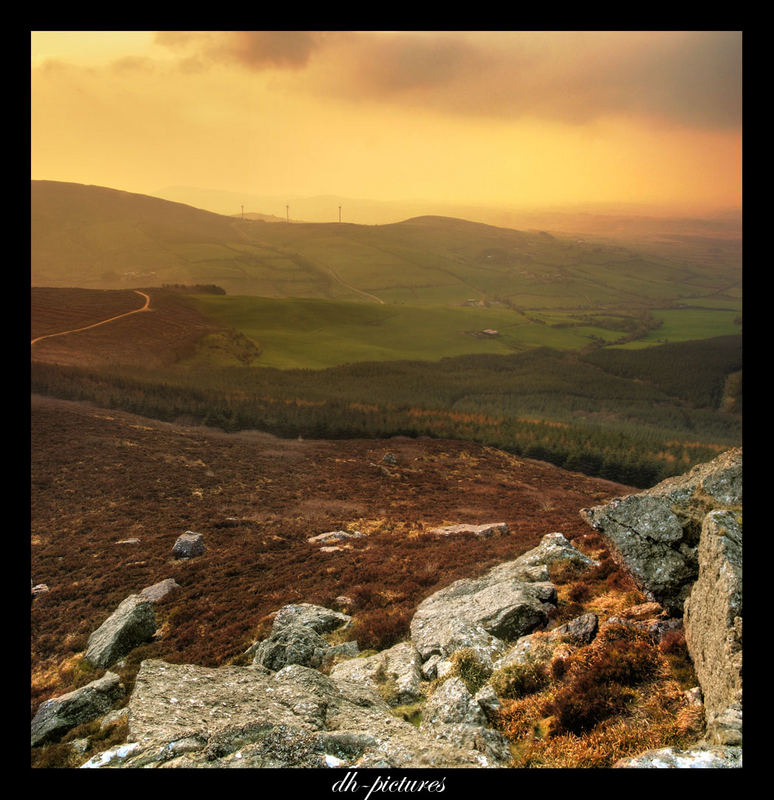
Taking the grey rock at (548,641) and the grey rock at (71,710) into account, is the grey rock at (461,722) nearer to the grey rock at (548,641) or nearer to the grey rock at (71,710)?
the grey rock at (548,641)

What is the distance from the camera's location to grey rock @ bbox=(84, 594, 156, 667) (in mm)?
13086

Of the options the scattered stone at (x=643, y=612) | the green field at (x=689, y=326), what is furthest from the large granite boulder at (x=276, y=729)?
the green field at (x=689, y=326)

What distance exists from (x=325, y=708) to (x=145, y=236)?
600 feet

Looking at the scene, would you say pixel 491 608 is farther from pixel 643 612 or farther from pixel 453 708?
pixel 453 708

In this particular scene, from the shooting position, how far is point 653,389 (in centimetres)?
8106

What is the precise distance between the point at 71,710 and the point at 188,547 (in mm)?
10075

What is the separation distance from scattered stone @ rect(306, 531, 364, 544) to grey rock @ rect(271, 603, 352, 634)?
26.4 ft

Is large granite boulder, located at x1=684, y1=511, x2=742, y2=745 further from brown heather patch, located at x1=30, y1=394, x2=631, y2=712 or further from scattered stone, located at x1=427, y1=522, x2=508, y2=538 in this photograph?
scattered stone, located at x1=427, y1=522, x2=508, y2=538

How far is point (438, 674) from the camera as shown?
9125mm

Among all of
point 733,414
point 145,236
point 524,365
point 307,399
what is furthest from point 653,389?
point 145,236

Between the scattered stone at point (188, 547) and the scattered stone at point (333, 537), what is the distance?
15.5 feet

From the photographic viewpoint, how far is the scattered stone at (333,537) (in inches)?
865

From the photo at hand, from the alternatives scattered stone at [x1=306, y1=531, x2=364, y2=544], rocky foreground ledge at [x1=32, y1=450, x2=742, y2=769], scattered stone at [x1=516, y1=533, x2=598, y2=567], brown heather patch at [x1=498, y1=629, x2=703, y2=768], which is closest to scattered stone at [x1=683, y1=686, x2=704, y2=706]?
brown heather patch at [x1=498, y1=629, x2=703, y2=768]

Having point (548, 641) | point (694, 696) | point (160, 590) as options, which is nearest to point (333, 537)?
point (160, 590)
